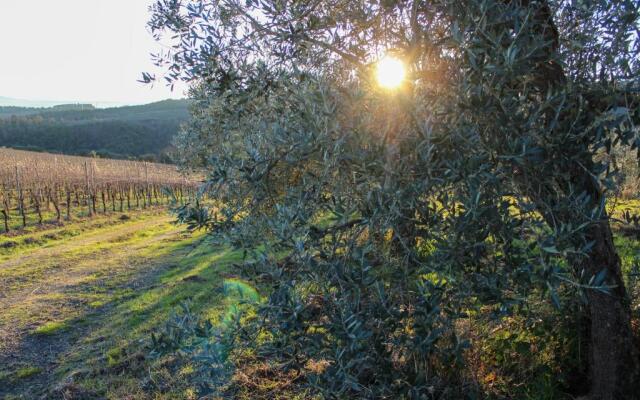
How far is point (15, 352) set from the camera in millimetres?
8742

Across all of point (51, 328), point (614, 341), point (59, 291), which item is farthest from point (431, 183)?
point (59, 291)

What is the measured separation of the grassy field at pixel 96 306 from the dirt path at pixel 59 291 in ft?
0.08

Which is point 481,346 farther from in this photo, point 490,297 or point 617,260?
point 490,297

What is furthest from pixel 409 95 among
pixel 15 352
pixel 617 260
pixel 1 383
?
pixel 15 352

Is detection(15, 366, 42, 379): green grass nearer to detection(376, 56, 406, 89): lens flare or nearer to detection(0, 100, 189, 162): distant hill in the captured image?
detection(376, 56, 406, 89): lens flare

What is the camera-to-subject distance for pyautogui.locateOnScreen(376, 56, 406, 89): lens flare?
11.3 feet

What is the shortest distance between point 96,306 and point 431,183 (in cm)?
1092

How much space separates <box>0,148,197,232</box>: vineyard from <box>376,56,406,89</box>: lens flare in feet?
70.2

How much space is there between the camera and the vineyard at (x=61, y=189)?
2684 centimetres

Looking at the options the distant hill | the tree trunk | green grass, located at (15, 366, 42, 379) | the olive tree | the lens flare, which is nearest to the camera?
the olive tree

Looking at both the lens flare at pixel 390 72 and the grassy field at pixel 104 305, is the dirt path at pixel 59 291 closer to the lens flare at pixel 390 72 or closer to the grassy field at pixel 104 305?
the grassy field at pixel 104 305

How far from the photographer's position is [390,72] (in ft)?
12.0

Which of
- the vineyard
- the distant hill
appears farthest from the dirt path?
the distant hill

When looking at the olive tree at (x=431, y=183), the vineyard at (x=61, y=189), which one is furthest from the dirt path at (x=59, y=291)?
the olive tree at (x=431, y=183)
